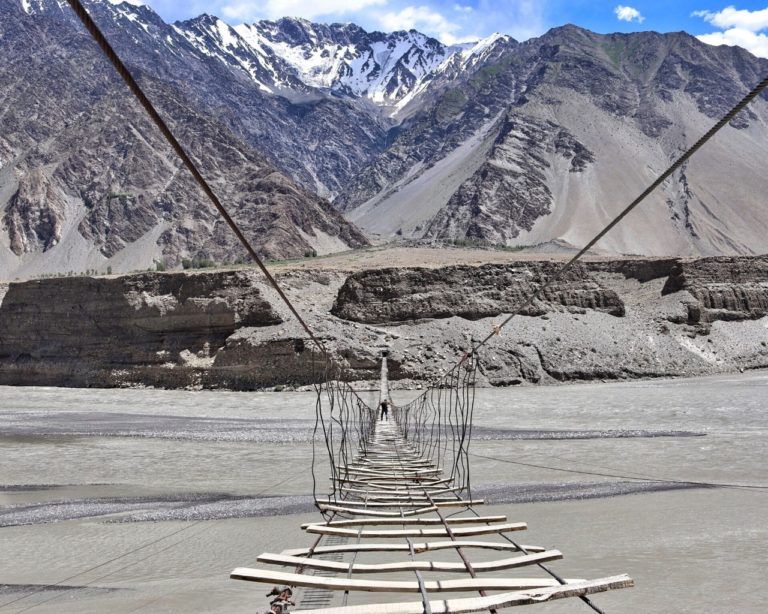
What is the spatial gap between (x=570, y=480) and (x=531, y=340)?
72.4 ft

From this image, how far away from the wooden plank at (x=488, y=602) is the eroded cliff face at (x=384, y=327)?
25637 mm

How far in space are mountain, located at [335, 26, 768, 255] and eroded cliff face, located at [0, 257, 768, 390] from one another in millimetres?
52050

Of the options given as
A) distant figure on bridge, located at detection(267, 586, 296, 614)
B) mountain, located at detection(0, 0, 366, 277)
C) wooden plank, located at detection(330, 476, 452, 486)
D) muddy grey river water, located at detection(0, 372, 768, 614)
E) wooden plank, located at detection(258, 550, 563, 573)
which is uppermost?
mountain, located at detection(0, 0, 366, 277)

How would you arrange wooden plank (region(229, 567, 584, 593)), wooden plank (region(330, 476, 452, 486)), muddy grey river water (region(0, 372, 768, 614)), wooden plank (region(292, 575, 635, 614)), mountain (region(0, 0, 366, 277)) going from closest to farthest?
1. wooden plank (region(292, 575, 635, 614))
2. wooden plank (region(229, 567, 584, 593))
3. muddy grey river water (region(0, 372, 768, 614))
4. wooden plank (region(330, 476, 452, 486))
5. mountain (region(0, 0, 366, 277))

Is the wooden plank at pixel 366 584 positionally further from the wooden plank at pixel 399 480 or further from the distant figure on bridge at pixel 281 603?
the wooden plank at pixel 399 480

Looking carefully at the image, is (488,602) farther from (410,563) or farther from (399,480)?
(399,480)

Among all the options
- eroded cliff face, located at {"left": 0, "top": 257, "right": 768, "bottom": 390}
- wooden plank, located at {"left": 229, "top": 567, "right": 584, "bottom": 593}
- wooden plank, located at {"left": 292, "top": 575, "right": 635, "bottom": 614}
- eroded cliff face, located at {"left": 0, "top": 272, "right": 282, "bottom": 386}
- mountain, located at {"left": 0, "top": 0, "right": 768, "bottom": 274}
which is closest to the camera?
wooden plank, located at {"left": 292, "top": 575, "right": 635, "bottom": 614}

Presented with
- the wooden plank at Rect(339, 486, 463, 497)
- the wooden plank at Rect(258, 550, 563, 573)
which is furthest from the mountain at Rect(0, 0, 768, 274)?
the wooden plank at Rect(258, 550, 563, 573)

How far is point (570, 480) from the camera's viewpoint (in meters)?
11.0

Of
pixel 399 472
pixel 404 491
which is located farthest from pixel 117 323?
pixel 404 491

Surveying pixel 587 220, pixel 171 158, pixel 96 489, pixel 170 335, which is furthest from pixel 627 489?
pixel 171 158

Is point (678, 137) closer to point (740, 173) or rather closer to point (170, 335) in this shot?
point (740, 173)

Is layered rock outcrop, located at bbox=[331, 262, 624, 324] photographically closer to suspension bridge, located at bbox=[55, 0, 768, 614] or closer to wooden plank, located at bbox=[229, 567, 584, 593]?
suspension bridge, located at bbox=[55, 0, 768, 614]

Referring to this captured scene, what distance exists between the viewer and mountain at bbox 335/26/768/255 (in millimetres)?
98188
